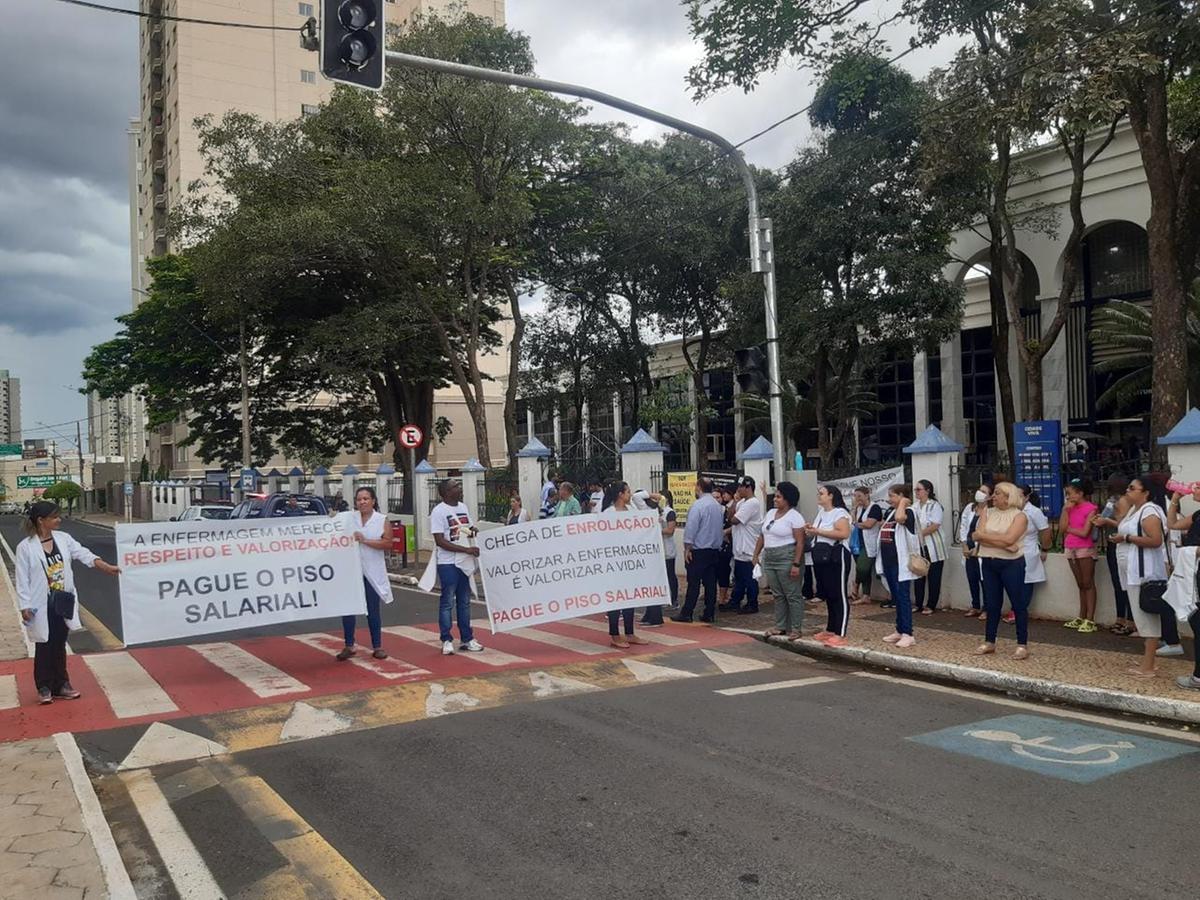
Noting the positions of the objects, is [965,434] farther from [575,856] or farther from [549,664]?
[575,856]

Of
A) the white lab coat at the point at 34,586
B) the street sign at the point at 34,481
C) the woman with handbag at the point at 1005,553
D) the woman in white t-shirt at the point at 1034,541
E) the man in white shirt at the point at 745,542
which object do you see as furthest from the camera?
the street sign at the point at 34,481

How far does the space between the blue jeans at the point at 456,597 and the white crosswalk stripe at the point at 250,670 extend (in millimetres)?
1662

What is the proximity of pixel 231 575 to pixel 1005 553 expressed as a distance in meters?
7.40

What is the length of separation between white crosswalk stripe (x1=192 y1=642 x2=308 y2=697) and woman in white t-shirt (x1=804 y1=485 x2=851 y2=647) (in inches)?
212

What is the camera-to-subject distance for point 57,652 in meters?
8.23

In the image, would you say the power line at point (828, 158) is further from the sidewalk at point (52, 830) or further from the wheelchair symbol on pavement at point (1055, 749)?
the sidewalk at point (52, 830)

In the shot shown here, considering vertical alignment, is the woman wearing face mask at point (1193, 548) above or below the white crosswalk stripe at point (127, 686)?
above

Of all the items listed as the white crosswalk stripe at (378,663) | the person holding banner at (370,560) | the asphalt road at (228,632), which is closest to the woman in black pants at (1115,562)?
the white crosswalk stripe at (378,663)

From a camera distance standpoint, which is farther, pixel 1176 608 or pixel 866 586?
pixel 866 586

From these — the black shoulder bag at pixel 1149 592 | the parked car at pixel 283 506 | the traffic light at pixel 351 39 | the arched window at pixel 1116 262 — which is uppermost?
the arched window at pixel 1116 262

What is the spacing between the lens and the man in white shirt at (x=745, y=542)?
12.6 meters

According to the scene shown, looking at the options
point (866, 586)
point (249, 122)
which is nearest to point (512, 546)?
point (866, 586)

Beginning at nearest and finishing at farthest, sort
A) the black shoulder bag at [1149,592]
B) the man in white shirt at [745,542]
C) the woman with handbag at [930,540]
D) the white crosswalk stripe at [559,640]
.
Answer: the black shoulder bag at [1149,592], the white crosswalk stripe at [559,640], the woman with handbag at [930,540], the man in white shirt at [745,542]

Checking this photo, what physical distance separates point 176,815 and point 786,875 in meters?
3.50
